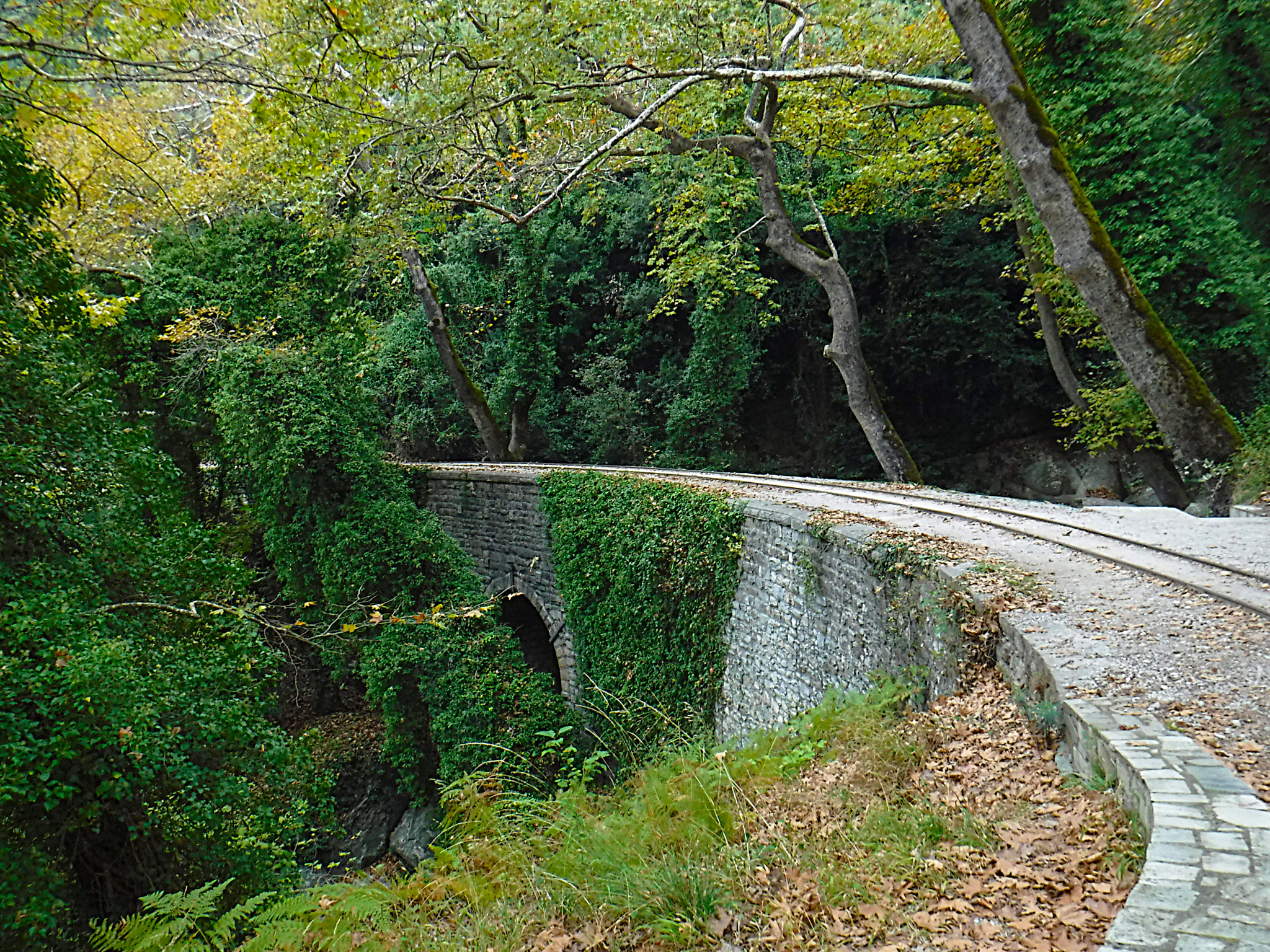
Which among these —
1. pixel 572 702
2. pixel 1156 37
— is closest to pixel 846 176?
pixel 1156 37

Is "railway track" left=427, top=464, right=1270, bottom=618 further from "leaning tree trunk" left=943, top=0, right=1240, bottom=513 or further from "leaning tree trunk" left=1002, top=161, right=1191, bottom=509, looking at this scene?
"leaning tree trunk" left=1002, top=161, right=1191, bottom=509

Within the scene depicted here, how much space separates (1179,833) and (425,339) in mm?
20195

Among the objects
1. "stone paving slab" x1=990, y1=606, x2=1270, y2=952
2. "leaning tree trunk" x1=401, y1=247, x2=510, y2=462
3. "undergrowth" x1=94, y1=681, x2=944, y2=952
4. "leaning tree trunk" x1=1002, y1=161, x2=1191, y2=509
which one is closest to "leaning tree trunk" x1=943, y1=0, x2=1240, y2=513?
"leaning tree trunk" x1=1002, y1=161, x2=1191, y2=509

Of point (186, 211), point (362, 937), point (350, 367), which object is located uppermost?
point (186, 211)

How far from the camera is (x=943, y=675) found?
16.2 ft

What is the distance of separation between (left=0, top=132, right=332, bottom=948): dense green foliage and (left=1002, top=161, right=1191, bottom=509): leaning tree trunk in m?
10.1

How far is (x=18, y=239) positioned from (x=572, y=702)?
926 centimetres

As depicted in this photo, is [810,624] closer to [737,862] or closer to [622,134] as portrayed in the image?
[737,862]

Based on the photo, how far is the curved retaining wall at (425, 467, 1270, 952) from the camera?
2.15m

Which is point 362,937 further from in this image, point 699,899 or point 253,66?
point 253,66

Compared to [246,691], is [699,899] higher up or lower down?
higher up

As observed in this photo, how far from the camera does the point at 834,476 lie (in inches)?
712

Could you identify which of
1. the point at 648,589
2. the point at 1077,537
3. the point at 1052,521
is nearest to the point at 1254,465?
the point at 1052,521

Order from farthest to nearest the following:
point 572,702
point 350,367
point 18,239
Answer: point 350,367 → point 572,702 → point 18,239
